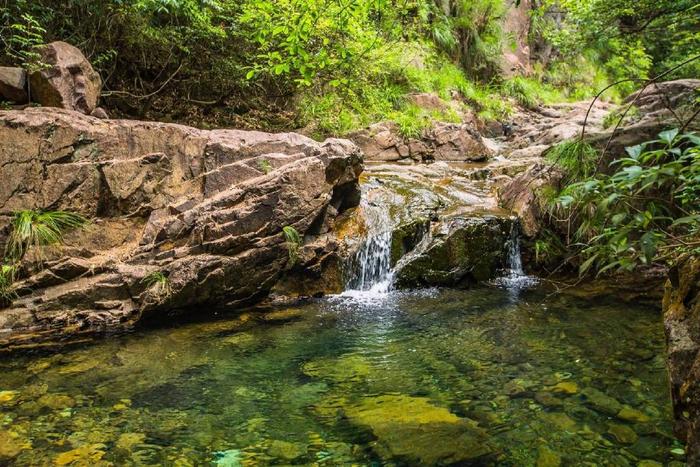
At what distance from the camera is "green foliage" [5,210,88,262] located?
5520 mm

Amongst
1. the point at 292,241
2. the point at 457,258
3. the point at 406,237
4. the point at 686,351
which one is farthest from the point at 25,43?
the point at 686,351

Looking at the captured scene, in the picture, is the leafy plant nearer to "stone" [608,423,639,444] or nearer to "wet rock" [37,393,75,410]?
"wet rock" [37,393,75,410]

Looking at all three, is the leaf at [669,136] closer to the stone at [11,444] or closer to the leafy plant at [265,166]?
the stone at [11,444]

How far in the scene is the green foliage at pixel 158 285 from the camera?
18.6 ft

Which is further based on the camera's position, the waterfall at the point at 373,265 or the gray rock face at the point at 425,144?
the gray rock face at the point at 425,144

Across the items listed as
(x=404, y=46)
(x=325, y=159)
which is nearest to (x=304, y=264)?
(x=325, y=159)

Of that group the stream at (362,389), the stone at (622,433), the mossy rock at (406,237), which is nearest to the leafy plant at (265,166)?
the stream at (362,389)

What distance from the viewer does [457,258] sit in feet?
23.1

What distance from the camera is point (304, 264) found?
6750mm

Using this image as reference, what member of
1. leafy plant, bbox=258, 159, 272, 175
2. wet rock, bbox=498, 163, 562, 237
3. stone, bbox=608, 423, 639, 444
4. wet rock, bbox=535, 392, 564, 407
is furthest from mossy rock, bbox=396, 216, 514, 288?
stone, bbox=608, 423, 639, 444

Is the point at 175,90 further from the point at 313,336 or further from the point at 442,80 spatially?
the point at 442,80

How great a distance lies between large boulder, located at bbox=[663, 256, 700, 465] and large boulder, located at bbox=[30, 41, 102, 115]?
Answer: 7.37m

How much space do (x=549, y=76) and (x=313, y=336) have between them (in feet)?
64.2

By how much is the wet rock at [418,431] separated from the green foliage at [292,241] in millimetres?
3125
